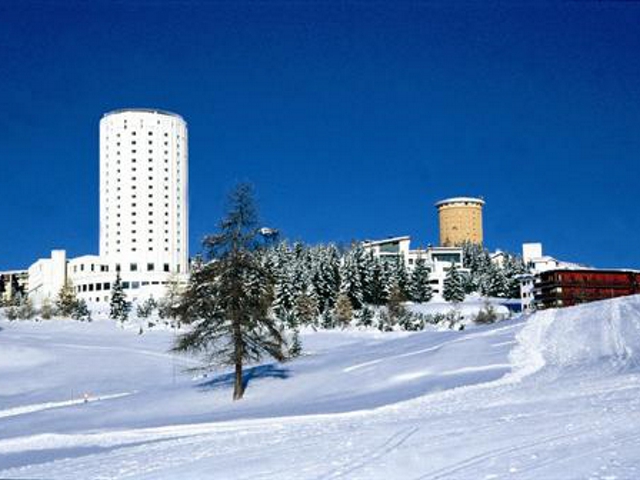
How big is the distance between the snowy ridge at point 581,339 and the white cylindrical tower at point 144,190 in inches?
4904

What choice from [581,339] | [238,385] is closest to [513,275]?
[581,339]

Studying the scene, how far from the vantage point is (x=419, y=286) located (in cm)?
10975

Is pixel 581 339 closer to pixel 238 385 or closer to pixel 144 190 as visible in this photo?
pixel 238 385

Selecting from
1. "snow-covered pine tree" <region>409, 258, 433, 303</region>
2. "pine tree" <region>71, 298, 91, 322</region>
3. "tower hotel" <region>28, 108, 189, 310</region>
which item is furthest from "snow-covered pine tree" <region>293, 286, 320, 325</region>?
"tower hotel" <region>28, 108, 189, 310</region>

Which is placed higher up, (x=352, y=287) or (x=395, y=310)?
→ (x=352, y=287)

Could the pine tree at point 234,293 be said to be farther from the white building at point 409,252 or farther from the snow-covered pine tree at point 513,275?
the white building at point 409,252

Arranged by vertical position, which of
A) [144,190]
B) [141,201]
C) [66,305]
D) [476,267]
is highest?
[144,190]

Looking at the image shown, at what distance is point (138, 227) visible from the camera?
171m

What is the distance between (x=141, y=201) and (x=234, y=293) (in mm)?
145180

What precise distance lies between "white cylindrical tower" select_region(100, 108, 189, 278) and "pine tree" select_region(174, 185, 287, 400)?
136382 millimetres

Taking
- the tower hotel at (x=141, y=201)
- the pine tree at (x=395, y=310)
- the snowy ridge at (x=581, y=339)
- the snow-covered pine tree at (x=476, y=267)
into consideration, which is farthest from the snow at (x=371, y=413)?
the tower hotel at (x=141, y=201)

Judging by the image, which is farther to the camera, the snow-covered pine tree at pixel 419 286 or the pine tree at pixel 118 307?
the snow-covered pine tree at pixel 419 286

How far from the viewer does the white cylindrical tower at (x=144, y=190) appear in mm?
170500

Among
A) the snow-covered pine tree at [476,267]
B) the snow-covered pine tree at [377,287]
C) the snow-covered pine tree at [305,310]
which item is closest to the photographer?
the snow-covered pine tree at [305,310]
